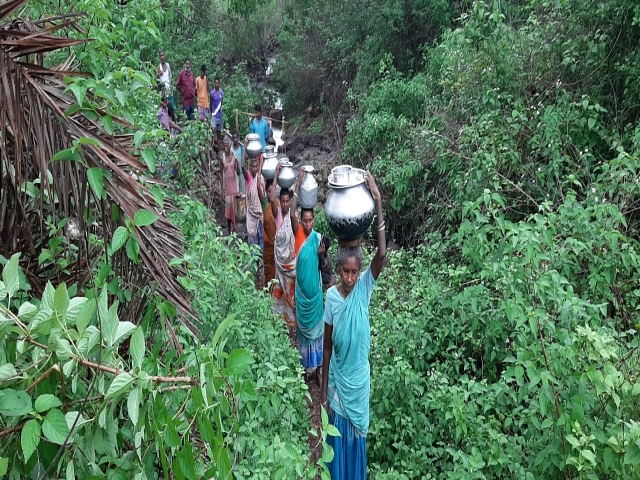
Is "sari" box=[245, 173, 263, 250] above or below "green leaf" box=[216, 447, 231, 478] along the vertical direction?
below

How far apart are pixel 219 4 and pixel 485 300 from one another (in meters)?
13.5

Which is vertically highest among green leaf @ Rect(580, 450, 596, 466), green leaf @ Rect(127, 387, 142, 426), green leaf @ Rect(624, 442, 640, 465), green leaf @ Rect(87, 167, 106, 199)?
green leaf @ Rect(87, 167, 106, 199)

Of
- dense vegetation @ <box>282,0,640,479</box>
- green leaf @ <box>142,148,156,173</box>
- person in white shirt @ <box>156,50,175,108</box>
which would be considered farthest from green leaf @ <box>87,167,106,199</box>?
person in white shirt @ <box>156,50,175,108</box>

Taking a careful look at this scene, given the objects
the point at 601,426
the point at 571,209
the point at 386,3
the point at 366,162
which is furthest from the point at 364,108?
the point at 601,426

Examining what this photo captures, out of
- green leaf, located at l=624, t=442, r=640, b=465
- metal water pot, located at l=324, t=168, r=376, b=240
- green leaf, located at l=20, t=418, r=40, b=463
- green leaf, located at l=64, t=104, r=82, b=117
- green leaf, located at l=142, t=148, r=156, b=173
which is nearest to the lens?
green leaf, located at l=20, t=418, r=40, b=463

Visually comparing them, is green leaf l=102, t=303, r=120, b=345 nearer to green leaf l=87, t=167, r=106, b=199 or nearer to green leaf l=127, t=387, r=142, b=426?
green leaf l=127, t=387, r=142, b=426

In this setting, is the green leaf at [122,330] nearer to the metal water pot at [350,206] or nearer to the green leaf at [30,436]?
the green leaf at [30,436]

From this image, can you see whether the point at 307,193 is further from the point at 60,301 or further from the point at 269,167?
the point at 60,301

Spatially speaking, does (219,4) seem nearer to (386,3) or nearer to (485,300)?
(386,3)

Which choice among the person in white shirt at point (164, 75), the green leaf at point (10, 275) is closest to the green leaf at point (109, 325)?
the green leaf at point (10, 275)

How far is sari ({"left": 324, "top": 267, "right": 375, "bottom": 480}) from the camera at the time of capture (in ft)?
10.7

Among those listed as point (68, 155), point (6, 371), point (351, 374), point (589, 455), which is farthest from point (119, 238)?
point (589, 455)

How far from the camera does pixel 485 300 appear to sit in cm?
388

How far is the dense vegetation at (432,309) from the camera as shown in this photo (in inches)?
56.7
